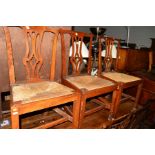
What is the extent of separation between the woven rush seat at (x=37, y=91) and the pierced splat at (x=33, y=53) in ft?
0.41

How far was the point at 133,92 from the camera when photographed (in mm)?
2652

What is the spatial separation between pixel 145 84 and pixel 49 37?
1.66 metres

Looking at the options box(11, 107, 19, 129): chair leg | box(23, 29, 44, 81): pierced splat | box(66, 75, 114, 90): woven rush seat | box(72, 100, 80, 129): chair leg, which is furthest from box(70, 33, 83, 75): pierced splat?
box(11, 107, 19, 129): chair leg

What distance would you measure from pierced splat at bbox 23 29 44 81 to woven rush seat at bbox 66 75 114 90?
360 millimetres

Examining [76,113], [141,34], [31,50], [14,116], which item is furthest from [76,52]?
[141,34]

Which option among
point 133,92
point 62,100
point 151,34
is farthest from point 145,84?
point 151,34

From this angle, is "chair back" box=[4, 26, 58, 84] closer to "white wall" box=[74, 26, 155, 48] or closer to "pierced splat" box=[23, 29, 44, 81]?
"pierced splat" box=[23, 29, 44, 81]

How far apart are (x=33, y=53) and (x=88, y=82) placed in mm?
649

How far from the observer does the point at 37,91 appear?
4.38 ft

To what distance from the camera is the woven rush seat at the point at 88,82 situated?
5.19 feet

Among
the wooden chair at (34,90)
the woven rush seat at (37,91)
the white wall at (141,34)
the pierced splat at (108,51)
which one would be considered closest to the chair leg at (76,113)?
the wooden chair at (34,90)

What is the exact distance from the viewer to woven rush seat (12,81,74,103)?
120 centimetres
